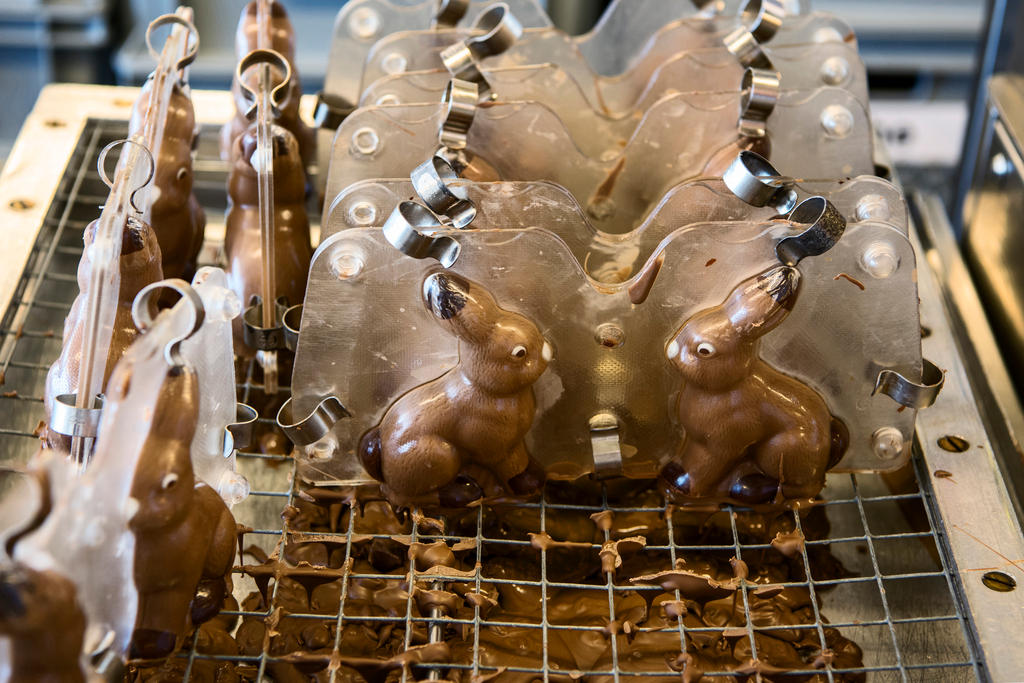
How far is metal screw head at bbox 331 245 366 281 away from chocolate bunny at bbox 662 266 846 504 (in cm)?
31

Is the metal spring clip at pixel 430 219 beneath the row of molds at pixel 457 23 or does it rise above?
above

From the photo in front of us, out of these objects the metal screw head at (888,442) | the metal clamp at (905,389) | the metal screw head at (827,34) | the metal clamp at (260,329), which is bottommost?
the metal screw head at (888,442)

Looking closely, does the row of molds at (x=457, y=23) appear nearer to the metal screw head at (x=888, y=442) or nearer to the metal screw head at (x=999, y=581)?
the metal screw head at (x=888, y=442)

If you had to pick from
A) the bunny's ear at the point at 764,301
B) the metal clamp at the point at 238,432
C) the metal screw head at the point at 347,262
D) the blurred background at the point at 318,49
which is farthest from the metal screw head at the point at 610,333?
the blurred background at the point at 318,49

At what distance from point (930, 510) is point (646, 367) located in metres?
0.33

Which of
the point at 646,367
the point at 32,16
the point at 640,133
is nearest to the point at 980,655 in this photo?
the point at 646,367

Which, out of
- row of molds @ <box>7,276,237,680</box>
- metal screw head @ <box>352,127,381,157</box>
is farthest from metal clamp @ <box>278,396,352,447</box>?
metal screw head @ <box>352,127,381,157</box>

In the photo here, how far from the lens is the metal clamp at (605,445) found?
111cm

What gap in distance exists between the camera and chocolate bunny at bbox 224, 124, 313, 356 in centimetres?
125

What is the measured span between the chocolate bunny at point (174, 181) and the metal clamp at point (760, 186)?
62 cm

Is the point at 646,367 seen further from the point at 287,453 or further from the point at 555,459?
the point at 287,453

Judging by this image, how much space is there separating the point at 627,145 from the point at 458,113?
9.2 inches

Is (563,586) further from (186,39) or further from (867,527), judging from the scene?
(186,39)

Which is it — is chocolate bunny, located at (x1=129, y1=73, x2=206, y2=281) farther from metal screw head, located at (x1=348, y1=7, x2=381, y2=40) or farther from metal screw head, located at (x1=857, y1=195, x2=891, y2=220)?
metal screw head, located at (x1=857, y1=195, x2=891, y2=220)
